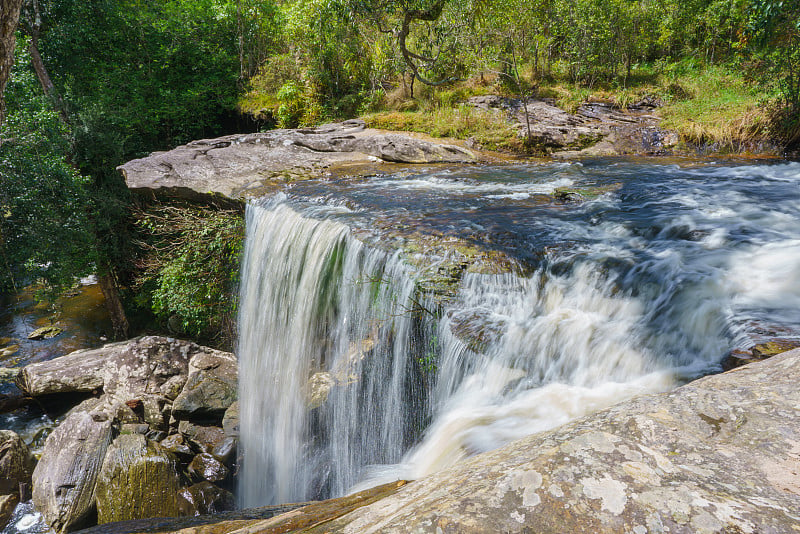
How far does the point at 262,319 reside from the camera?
732 cm

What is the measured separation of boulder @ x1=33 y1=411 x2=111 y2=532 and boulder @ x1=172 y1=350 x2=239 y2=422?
130 cm

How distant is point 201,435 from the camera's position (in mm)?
7262

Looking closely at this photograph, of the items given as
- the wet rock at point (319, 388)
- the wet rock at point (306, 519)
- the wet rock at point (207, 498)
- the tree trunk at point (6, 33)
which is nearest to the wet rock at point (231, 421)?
the wet rock at point (207, 498)

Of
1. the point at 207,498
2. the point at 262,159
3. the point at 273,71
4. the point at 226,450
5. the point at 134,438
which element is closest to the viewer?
the point at 207,498

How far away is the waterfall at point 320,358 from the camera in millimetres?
5059

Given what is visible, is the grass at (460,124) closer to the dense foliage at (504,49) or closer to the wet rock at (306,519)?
the dense foliage at (504,49)

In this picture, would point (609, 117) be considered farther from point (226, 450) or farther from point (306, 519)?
point (306, 519)

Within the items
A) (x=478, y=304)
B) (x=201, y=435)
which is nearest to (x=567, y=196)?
(x=478, y=304)

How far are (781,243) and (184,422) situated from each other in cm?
855

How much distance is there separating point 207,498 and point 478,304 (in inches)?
180

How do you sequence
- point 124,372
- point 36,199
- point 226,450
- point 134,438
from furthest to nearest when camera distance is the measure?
1. point 36,199
2. point 124,372
3. point 226,450
4. point 134,438

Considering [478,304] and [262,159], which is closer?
[478,304]

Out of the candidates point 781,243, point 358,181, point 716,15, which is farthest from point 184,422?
point 716,15

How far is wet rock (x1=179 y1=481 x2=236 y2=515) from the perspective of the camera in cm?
568
